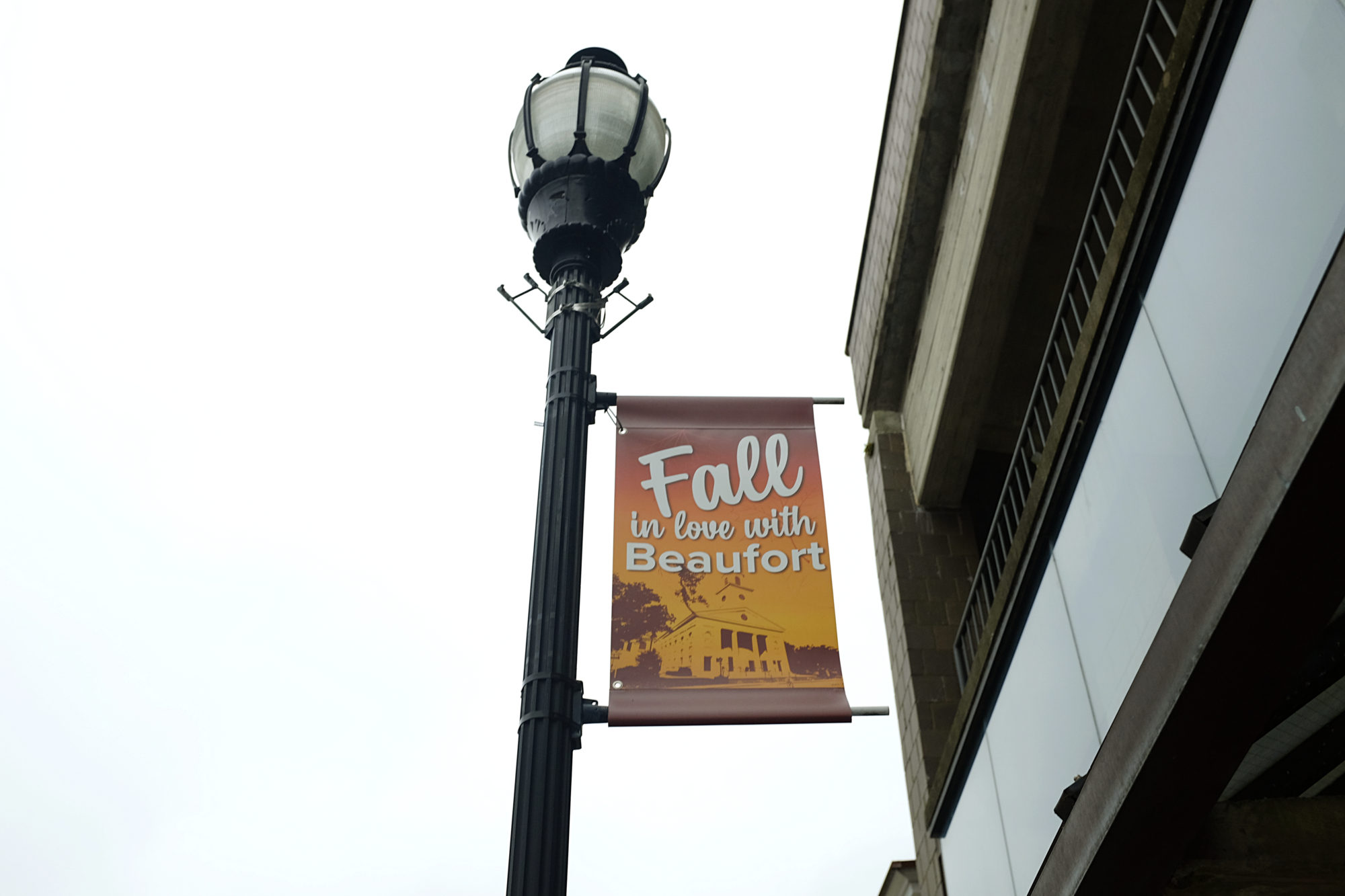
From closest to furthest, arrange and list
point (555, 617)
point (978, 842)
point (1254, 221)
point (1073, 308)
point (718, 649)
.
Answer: point (1254, 221) → point (555, 617) → point (718, 649) → point (1073, 308) → point (978, 842)

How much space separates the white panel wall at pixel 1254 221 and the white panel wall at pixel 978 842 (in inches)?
137

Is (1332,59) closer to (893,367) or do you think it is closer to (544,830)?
(544,830)

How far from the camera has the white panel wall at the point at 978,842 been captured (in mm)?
6770

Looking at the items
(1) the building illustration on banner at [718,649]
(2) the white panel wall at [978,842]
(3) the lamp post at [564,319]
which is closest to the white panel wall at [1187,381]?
(2) the white panel wall at [978,842]

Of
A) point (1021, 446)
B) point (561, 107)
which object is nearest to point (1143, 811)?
point (1021, 446)

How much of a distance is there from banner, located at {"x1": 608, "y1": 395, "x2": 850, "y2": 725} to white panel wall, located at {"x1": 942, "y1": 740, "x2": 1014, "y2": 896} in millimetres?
1976

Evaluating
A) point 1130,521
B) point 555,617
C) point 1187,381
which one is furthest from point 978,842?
point 555,617

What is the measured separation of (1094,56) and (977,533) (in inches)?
193

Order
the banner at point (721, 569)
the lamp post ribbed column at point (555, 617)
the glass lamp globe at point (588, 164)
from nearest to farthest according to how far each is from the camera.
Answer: the lamp post ribbed column at point (555, 617)
the banner at point (721, 569)
the glass lamp globe at point (588, 164)

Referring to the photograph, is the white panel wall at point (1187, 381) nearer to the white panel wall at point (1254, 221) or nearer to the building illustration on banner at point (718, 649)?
the white panel wall at point (1254, 221)

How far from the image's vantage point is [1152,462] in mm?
4672

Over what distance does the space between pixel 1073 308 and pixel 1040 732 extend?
96.3 inches

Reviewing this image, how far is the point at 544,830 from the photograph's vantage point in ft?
12.1

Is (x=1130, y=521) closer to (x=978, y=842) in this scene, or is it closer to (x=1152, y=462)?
(x=1152, y=462)
